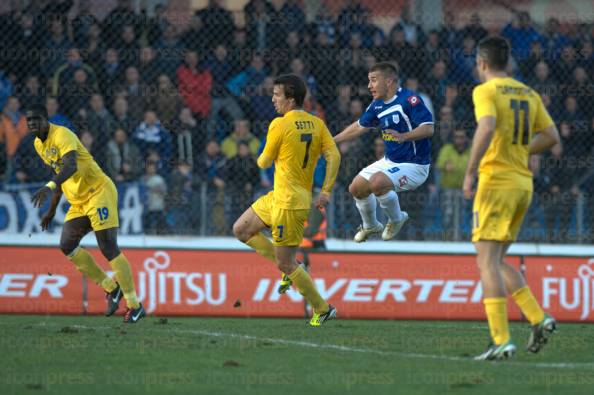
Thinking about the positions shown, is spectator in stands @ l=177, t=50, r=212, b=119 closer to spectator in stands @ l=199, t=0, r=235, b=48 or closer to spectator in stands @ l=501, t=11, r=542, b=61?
spectator in stands @ l=199, t=0, r=235, b=48

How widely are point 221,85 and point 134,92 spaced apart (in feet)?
3.95

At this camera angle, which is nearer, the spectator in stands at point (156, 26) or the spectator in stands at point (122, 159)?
the spectator in stands at point (122, 159)

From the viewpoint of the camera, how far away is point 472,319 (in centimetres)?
1365

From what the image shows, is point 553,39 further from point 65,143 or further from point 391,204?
point 65,143

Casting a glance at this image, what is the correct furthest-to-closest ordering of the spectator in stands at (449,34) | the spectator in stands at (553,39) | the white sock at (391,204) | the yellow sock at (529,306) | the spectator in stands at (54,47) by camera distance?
the spectator in stands at (553,39) → the spectator in stands at (449,34) → the spectator in stands at (54,47) → the white sock at (391,204) → the yellow sock at (529,306)

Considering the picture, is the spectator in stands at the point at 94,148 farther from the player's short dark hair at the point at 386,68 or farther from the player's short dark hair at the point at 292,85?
the player's short dark hair at the point at 386,68

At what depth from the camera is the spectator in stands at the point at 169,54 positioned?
15180 millimetres

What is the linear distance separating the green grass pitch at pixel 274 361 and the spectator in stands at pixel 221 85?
4.47m

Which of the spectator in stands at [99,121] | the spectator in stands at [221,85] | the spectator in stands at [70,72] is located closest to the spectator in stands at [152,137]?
the spectator in stands at [99,121]

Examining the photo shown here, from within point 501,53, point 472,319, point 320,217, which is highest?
point 501,53

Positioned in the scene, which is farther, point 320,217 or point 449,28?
point 449,28

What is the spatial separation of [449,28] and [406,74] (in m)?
1.07

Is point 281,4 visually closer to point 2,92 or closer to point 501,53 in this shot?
point 2,92

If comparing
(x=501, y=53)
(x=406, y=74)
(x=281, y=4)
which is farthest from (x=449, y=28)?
(x=501, y=53)
